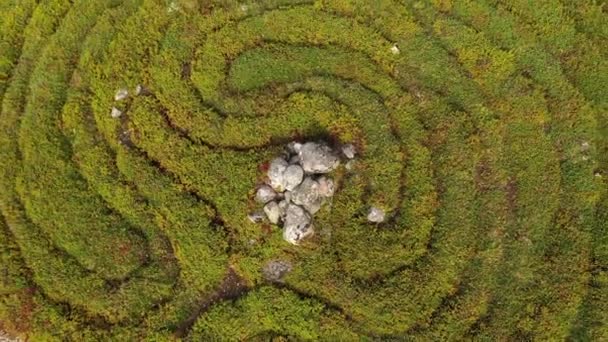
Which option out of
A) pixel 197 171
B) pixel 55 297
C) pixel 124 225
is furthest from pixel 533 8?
pixel 55 297

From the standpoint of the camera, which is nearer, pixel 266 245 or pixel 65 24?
pixel 266 245

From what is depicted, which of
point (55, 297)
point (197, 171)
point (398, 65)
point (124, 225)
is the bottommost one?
point (55, 297)

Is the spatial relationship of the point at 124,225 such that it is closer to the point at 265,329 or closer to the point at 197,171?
the point at 197,171

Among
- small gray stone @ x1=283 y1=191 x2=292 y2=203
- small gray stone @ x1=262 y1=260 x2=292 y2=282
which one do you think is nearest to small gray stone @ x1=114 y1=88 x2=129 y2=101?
small gray stone @ x1=283 y1=191 x2=292 y2=203

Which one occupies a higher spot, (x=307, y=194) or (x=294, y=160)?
(x=294, y=160)

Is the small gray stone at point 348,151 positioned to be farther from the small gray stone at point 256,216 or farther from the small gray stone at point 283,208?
the small gray stone at point 256,216

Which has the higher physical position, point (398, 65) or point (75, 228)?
point (398, 65)

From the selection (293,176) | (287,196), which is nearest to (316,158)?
(293,176)

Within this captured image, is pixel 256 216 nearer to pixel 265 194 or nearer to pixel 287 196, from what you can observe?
pixel 265 194
